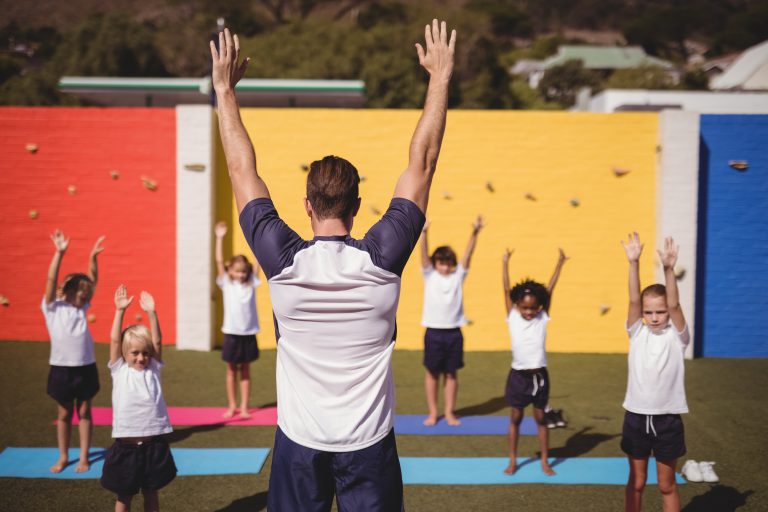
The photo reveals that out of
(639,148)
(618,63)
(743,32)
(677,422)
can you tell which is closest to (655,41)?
(743,32)

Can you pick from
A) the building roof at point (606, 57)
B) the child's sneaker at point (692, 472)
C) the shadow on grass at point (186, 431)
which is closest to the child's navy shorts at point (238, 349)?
the shadow on grass at point (186, 431)

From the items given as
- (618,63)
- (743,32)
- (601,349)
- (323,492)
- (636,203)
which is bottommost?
(601,349)

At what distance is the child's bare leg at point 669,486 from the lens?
13.6 feet

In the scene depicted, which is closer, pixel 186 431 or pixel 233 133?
pixel 233 133

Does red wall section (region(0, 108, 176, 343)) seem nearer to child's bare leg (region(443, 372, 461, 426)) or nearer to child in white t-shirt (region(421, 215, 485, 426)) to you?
child in white t-shirt (region(421, 215, 485, 426))

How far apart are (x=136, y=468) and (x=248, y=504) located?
3.20 feet

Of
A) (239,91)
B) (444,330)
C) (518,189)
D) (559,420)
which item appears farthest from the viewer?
(239,91)

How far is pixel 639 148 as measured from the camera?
371 inches

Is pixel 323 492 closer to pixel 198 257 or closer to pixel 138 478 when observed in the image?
pixel 138 478

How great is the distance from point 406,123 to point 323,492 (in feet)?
25.3

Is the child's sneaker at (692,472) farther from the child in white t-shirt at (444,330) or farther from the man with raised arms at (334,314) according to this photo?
the man with raised arms at (334,314)

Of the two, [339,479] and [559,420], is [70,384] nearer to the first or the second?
[339,479]

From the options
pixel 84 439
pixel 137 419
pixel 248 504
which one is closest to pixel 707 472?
pixel 248 504

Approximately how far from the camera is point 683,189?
30.1 ft
